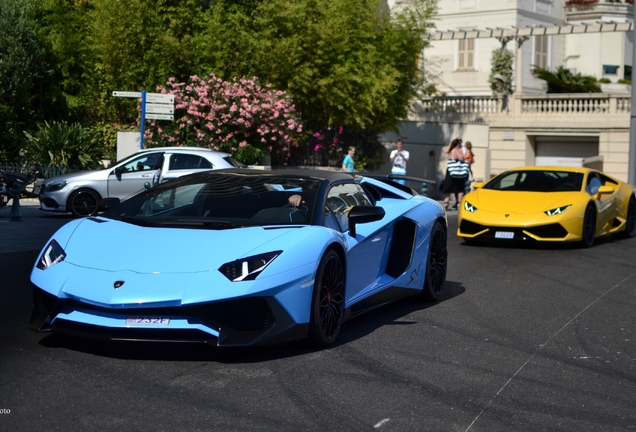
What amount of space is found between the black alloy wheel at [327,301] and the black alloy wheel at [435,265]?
2166mm

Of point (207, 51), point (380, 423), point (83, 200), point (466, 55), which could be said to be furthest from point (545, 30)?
point (380, 423)

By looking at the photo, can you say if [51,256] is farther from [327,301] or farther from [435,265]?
[435,265]

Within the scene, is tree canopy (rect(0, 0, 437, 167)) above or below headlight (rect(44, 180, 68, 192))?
above

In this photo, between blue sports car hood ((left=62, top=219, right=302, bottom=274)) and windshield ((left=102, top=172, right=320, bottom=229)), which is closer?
blue sports car hood ((left=62, top=219, right=302, bottom=274))

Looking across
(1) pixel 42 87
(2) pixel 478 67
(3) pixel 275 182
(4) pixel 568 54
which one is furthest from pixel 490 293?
(4) pixel 568 54

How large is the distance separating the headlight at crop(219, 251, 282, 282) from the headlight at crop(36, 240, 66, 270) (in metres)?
1.15

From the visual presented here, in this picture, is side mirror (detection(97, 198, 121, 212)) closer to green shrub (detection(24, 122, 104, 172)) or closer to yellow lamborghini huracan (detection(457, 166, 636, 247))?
yellow lamborghini huracan (detection(457, 166, 636, 247))

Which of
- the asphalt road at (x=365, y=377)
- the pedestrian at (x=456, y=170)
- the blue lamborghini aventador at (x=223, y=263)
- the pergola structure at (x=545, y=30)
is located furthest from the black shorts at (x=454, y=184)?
the pergola structure at (x=545, y=30)

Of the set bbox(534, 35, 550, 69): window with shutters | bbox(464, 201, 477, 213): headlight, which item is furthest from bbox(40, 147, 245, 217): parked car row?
bbox(534, 35, 550, 69): window with shutters

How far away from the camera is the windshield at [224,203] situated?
7098 mm

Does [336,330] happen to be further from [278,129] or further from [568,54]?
[568,54]

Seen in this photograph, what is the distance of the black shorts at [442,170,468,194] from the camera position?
75.1 feet

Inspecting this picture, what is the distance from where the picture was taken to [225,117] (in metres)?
24.7

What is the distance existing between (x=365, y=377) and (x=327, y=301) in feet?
2.82
